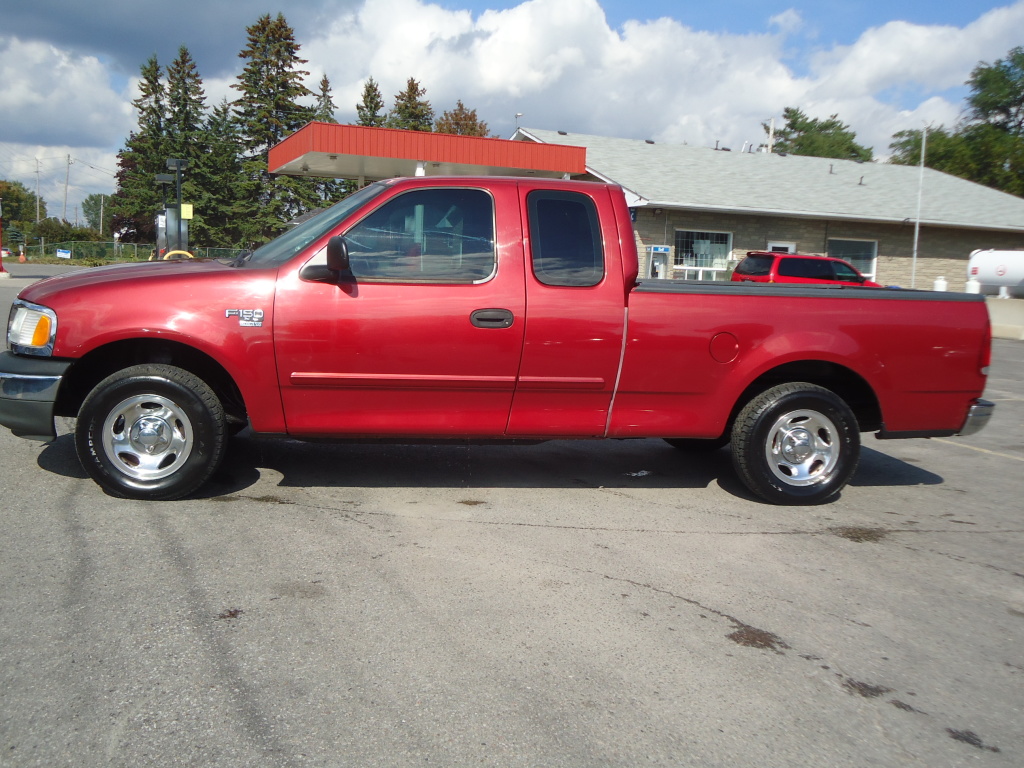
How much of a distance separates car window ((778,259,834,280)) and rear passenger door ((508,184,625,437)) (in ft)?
48.4

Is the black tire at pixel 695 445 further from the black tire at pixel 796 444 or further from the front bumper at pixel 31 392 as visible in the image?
the front bumper at pixel 31 392

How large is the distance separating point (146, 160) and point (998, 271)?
5861cm

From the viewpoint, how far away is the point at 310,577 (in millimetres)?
3938

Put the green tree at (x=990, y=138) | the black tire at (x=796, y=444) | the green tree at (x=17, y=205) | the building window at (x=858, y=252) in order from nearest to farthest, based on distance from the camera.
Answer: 1. the black tire at (x=796, y=444)
2. the building window at (x=858, y=252)
3. the green tree at (x=990, y=138)
4. the green tree at (x=17, y=205)

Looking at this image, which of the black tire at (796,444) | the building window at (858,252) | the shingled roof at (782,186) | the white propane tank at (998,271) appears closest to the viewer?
the black tire at (796,444)

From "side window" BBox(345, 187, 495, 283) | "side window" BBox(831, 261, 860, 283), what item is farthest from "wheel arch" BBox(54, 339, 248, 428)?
"side window" BBox(831, 261, 860, 283)

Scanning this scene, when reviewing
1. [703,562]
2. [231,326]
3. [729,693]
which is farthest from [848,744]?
[231,326]

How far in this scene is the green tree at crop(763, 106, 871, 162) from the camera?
70.1m

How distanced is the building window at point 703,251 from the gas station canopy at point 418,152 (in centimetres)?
439

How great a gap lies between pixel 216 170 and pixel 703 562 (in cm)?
6259

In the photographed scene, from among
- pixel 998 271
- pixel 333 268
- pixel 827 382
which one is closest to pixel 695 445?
pixel 827 382

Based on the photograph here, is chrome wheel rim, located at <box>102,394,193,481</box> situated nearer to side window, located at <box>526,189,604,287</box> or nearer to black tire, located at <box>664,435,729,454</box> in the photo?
side window, located at <box>526,189,604,287</box>

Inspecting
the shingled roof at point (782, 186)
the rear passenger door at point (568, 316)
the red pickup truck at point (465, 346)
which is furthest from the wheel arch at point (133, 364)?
the shingled roof at point (782, 186)

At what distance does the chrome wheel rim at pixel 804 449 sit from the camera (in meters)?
5.46
